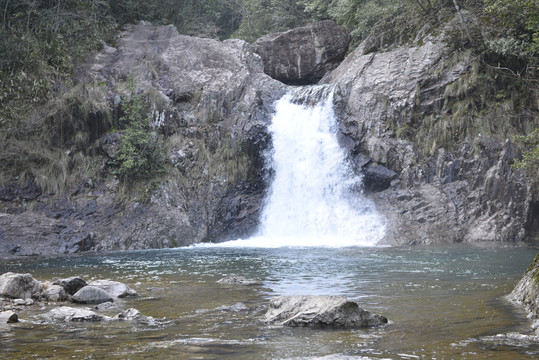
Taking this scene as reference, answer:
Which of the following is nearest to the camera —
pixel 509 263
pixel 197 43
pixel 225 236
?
pixel 509 263

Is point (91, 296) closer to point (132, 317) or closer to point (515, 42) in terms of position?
point (132, 317)

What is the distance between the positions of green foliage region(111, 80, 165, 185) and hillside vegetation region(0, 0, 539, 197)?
0.19 ft

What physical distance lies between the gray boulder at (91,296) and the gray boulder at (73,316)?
4.86 feet

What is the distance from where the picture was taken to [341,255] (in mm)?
15516

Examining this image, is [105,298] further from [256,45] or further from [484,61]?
[256,45]

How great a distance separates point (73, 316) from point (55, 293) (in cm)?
200

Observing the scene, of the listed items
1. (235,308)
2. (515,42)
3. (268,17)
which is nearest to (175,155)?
(515,42)

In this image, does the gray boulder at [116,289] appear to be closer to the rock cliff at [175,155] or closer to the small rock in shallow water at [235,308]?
the small rock in shallow water at [235,308]

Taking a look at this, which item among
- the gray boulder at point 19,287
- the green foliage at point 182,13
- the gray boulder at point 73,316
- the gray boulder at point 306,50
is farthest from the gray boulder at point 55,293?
the gray boulder at point 306,50

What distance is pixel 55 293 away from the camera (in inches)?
351

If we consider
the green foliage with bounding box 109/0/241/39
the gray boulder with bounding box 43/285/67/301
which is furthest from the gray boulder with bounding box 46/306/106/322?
the green foliage with bounding box 109/0/241/39

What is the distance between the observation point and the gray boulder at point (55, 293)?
8.88m

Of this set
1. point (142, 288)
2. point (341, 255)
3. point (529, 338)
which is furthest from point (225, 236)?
point (529, 338)

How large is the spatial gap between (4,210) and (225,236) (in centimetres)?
863
